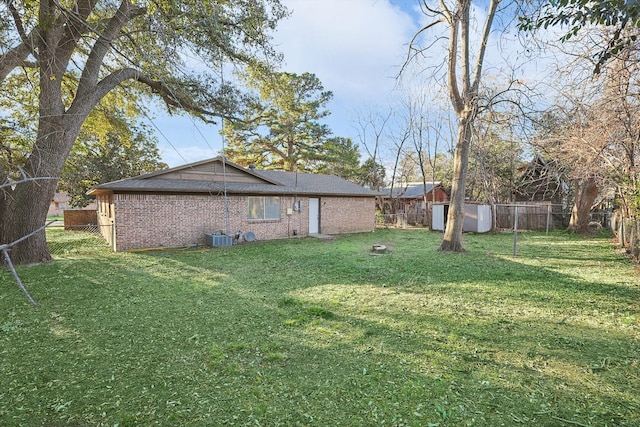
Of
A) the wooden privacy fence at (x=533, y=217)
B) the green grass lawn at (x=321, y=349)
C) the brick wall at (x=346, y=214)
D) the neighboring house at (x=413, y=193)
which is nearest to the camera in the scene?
the green grass lawn at (x=321, y=349)

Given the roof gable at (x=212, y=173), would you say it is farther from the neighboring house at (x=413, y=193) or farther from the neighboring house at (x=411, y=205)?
the neighboring house at (x=413, y=193)

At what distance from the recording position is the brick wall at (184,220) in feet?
35.9

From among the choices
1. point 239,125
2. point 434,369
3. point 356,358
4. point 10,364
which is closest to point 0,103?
point 239,125

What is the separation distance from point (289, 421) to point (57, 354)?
2873mm

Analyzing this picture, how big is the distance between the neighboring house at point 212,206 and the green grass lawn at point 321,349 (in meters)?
3.89

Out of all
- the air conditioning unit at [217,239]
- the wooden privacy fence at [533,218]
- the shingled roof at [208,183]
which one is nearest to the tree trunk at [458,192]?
the shingled roof at [208,183]

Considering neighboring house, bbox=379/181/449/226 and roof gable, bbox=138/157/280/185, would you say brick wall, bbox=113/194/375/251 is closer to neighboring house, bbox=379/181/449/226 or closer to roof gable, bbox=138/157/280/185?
roof gable, bbox=138/157/280/185

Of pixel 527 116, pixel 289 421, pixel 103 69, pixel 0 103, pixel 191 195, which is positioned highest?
pixel 103 69

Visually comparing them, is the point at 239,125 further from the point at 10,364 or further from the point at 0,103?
the point at 10,364

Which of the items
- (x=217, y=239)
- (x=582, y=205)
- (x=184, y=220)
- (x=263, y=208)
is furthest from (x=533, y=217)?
(x=184, y=220)

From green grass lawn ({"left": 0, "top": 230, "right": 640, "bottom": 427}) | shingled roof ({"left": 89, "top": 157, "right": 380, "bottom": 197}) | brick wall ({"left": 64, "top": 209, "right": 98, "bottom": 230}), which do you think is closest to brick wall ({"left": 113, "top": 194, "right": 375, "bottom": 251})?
shingled roof ({"left": 89, "top": 157, "right": 380, "bottom": 197})

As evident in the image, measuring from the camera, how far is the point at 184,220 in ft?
39.5

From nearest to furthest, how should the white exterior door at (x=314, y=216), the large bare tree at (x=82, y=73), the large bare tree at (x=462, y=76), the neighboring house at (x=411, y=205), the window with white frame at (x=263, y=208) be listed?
1. the large bare tree at (x=82, y=73)
2. the large bare tree at (x=462, y=76)
3. the window with white frame at (x=263, y=208)
4. the white exterior door at (x=314, y=216)
5. the neighboring house at (x=411, y=205)

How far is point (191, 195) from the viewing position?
479 inches
